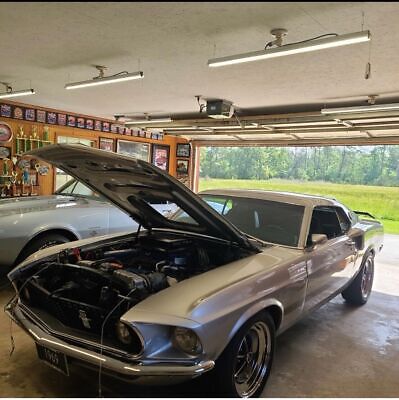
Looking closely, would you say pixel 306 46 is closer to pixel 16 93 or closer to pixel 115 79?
pixel 115 79

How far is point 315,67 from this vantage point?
411 centimetres

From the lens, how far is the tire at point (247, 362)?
73.1 inches

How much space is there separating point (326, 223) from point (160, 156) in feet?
25.0

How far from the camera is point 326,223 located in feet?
10.8

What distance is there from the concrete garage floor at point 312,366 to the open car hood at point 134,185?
97cm

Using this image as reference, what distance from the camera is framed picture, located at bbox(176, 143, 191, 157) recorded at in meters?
10.8

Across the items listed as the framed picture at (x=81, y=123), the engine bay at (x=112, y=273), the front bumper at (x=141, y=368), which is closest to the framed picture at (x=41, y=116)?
the framed picture at (x=81, y=123)

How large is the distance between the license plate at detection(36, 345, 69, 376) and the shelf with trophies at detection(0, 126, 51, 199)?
567 centimetres

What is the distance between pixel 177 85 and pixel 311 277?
3.63 m

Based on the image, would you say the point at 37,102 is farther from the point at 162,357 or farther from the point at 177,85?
the point at 162,357

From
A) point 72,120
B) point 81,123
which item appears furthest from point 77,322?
point 81,123

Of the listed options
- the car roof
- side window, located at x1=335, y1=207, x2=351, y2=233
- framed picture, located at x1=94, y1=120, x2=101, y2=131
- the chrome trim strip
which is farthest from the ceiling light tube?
framed picture, located at x1=94, y1=120, x2=101, y2=131

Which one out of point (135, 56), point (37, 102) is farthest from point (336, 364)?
point (37, 102)

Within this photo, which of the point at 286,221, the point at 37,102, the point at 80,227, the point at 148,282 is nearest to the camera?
the point at 148,282
